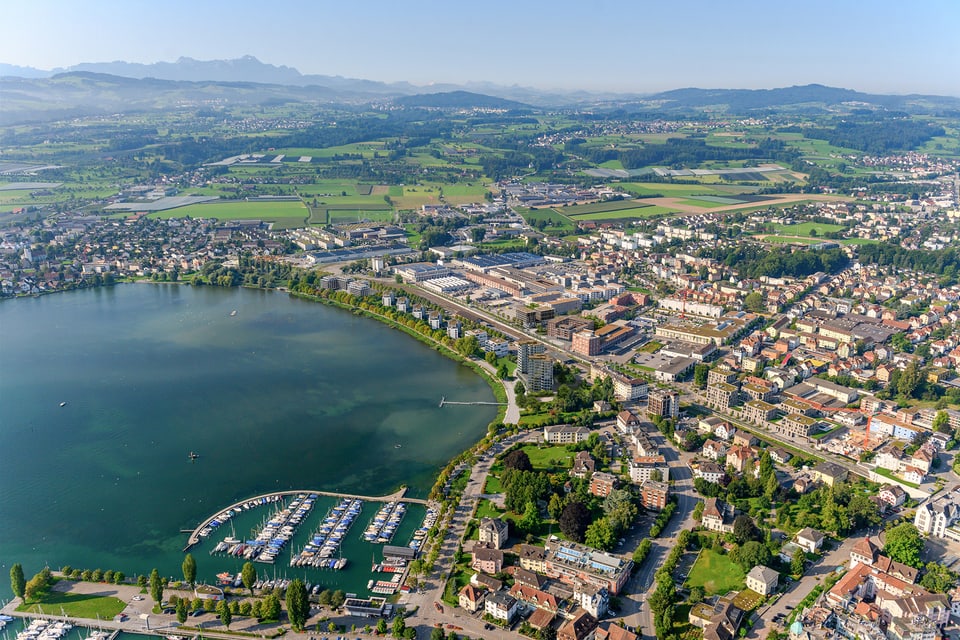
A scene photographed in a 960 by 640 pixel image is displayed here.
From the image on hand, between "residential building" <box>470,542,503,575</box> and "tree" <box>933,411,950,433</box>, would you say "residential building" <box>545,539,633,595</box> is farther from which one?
"tree" <box>933,411,950,433</box>

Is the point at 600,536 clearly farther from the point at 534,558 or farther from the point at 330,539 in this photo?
the point at 330,539

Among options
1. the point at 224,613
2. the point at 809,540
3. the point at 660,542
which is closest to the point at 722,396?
the point at 809,540

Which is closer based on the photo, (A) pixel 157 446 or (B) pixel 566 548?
(B) pixel 566 548


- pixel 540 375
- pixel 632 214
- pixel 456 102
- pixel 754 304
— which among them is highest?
pixel 456 102

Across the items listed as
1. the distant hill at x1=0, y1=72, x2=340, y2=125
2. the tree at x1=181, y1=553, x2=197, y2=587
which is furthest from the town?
the distant hill at x1=0, y1=72, x2=340, y2=125

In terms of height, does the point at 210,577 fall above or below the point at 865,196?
below

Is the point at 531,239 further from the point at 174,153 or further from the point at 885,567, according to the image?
the point at 174,153

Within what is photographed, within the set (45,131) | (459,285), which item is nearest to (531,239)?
(459,285)

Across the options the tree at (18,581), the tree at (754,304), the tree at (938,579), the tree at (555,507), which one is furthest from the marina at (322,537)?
the tree at (754,304)
